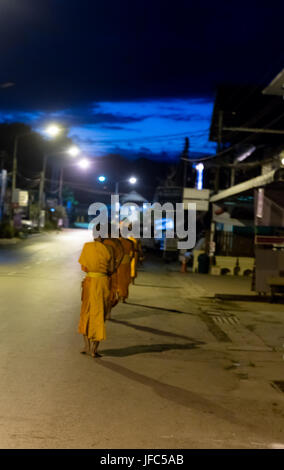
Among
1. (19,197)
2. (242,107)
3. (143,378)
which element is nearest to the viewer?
(143,378)

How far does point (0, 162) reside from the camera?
180ft

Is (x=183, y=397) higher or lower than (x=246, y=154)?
lower

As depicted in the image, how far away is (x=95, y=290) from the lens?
7941mm

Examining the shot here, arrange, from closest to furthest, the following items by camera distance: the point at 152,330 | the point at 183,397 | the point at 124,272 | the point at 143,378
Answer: the point at 183,397 → the point at 143,378 → the point at 152,330 → the point at 124,272

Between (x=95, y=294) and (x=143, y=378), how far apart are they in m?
1.57

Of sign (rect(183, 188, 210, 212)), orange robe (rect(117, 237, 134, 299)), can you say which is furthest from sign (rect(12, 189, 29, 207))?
orange robe (rect(117, 237, 134, 299))

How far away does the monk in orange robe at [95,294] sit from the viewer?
→ 7805 mm

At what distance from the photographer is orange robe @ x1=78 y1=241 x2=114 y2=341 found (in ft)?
25.6

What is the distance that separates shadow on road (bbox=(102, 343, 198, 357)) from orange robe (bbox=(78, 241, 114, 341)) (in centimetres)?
56

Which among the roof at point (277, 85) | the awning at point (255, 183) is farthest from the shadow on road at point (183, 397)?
the roof at point (277, 85)

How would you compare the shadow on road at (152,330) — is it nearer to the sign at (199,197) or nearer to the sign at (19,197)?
the sign at (199,197)

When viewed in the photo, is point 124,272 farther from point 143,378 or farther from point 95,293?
point 143,378

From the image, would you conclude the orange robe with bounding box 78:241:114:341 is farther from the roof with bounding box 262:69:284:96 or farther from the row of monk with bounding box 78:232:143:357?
the roof with bounding box 262:69:284:96

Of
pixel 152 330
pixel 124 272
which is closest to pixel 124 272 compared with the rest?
pixel 124 272
